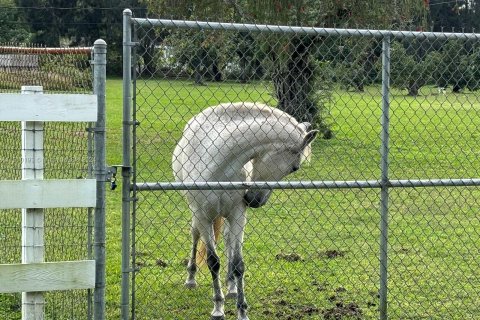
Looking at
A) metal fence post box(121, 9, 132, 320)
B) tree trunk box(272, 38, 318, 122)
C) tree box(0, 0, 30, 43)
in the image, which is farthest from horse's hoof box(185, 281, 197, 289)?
tree box(0, 0, 30, 43)

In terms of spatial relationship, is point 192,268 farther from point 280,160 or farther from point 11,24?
point 11,24

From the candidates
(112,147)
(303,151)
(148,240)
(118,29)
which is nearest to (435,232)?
(148,240)

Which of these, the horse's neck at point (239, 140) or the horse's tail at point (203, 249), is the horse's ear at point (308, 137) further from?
the horse's tail at point (203, 249)

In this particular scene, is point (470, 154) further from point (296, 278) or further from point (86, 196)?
point (86, 196)

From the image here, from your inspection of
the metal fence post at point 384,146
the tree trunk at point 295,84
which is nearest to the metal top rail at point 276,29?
the metal fence post at point 384,146

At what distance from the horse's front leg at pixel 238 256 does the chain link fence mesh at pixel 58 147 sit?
1209 mm

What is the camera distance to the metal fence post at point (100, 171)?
17.3 feet

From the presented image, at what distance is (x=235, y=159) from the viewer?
6.93 meters

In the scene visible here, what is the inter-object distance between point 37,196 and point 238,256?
2.59 meters

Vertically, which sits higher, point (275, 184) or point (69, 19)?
point (275, 184)

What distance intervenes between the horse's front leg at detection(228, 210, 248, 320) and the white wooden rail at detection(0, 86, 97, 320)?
211 centimetres

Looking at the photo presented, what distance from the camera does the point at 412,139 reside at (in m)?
19.1

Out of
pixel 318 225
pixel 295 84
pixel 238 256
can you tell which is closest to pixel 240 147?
pixel 238 256

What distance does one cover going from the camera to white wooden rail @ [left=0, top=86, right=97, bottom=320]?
5.05 metres
